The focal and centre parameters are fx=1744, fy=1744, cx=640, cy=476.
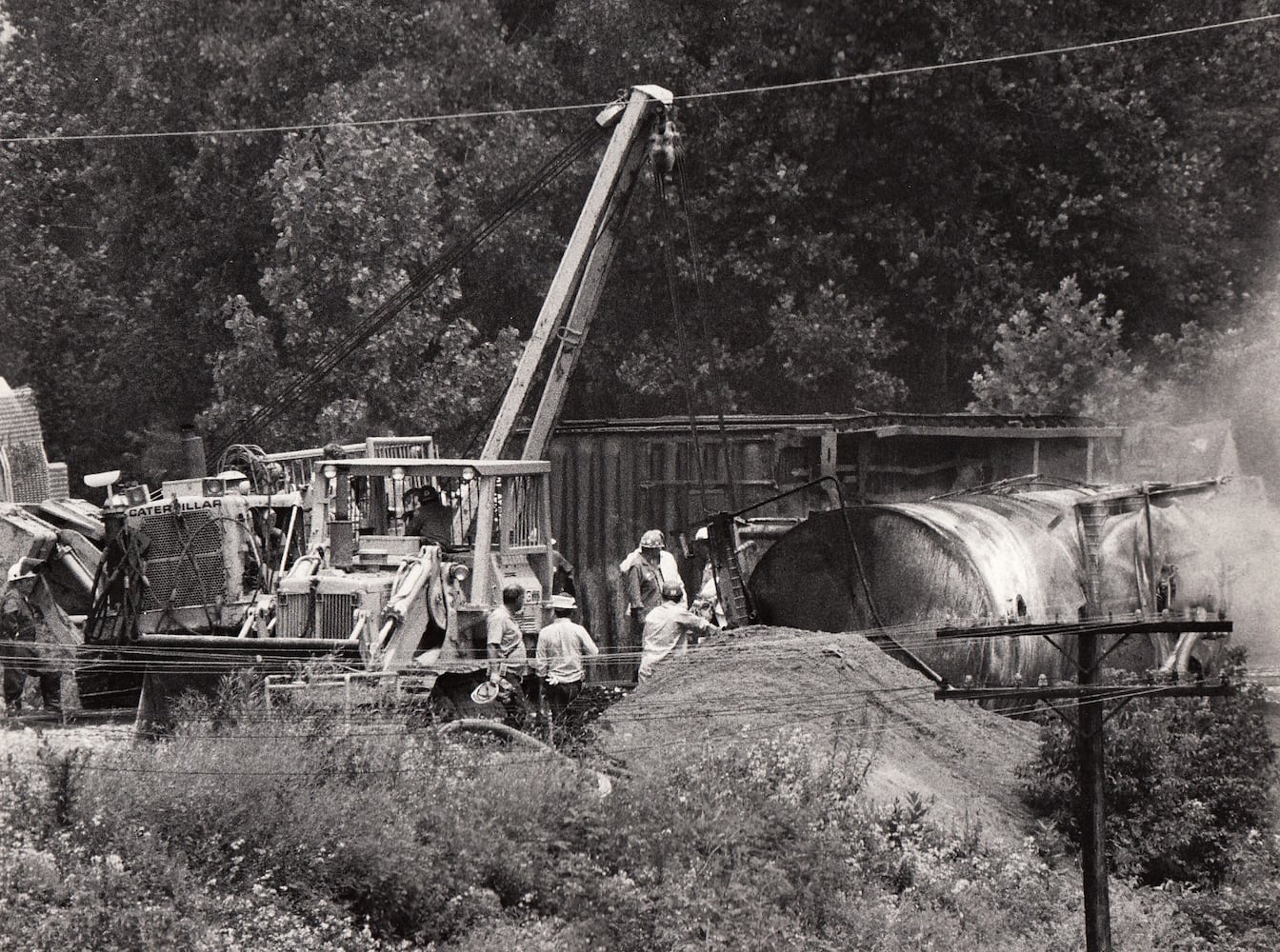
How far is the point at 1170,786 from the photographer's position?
14.5 meters

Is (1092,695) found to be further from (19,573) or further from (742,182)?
(742,182)

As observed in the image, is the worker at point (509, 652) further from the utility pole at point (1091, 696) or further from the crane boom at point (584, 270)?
the crane boom at point (584, 270)

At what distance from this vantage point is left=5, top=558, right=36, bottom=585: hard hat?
16655 mm

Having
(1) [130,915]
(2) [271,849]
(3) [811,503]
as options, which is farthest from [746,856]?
(3) [811,503]

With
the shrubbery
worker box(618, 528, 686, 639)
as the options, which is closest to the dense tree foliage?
worker box(618, 528, 686, 639)

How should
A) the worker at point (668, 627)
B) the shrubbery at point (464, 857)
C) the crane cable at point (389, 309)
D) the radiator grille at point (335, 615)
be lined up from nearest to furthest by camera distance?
the shrubbery at point (464, 857) < the radiator grille at point (335, 615) < the worker at point (668, 627) < the crane cable at point (389, 309)

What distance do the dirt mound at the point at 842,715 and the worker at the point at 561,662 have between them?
44 cm

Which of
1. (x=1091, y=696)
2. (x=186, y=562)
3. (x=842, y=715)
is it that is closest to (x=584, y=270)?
(x=186, y=562)

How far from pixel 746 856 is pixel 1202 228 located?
22.1 m

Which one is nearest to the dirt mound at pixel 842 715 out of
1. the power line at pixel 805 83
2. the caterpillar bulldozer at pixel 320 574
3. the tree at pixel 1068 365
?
the caterpillar bulldozer at pixel 320 574

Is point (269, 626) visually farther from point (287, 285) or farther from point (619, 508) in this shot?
point (287, 285)

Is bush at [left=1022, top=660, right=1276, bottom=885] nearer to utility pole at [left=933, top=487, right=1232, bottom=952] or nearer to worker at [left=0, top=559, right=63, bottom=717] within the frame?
utility pole at [left=933, top=487, right=1232, bottom=952]

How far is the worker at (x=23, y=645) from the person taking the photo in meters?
15.7

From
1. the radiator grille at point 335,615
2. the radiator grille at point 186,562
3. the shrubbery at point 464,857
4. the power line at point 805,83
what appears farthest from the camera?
the power line at point 805,83
